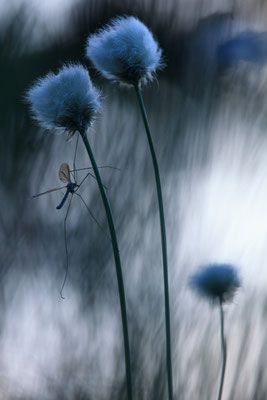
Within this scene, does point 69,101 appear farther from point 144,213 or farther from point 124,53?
point 144,213

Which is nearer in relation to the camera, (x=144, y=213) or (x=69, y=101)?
(x=69, y=101)

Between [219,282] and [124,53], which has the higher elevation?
[124,53]

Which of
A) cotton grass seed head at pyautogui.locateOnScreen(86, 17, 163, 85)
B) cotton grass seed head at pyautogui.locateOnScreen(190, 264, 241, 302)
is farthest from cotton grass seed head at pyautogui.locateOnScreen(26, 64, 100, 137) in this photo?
cotton grass seed head at pyautogui.locateOnScreen(190, 264, 241, 302)

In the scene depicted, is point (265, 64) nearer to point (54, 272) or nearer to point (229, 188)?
point (229, 188)

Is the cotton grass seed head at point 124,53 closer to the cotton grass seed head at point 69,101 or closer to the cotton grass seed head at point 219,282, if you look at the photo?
the cotton grass seed head at point 69,101

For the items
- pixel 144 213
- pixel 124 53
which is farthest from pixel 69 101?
pixel 144 213

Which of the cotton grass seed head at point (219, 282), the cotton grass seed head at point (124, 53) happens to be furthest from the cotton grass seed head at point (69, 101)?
the cotton grass seed head at point (219, 282)
